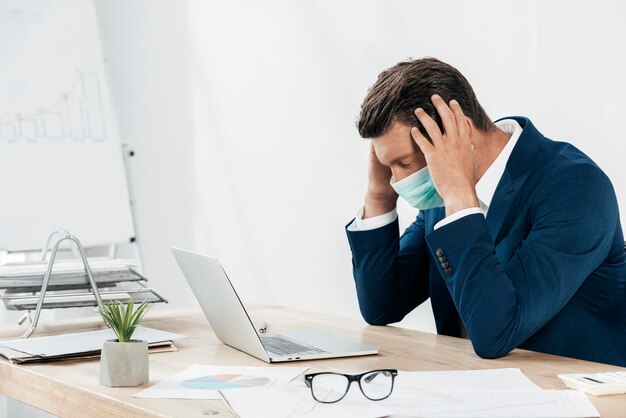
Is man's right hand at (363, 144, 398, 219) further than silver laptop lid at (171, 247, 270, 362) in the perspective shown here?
Yes

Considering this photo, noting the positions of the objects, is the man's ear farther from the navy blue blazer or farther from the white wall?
the white wall

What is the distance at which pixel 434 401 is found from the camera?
1045mm

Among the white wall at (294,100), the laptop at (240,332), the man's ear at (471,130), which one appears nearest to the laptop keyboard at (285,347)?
the laptop at (240,332)

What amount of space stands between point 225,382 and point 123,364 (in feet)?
0.47

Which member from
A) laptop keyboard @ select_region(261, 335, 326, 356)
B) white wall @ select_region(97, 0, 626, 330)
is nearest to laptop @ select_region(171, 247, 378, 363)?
laptop keyboard @ select_region(261, 335, 326, 356)

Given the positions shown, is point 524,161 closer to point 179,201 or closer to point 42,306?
point 42,306

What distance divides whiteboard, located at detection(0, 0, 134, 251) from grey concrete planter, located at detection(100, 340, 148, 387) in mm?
1994

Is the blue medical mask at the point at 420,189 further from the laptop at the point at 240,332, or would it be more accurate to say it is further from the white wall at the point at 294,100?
the white wall at the point at 294,100

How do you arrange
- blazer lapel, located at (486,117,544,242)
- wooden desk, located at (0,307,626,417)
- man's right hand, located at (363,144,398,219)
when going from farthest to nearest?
man's right hand, located at (363,144,398,219) < blazer lapel, located at (486,117,544,242) < wooden desk, located at (0,307,626,417)

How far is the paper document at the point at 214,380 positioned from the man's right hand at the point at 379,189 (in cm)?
57

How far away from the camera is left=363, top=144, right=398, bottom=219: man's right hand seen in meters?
1.77

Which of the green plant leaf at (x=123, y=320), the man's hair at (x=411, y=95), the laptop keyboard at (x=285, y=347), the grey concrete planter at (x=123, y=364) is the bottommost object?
the laptop keyboard at (x=285, y=347)

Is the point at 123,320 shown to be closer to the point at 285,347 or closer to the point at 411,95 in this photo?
the point at 285,347

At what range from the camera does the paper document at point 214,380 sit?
1133mm
